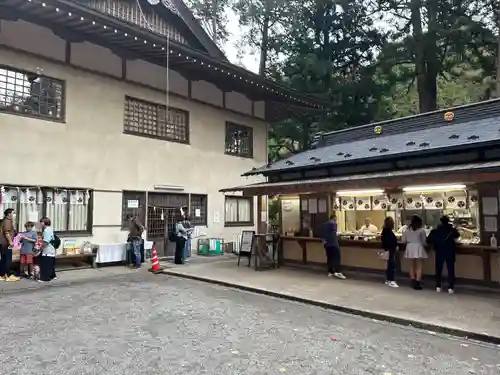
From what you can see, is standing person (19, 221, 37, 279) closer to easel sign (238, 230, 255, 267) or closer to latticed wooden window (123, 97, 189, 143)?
latticed wooden window (123, 97, 189, 143)

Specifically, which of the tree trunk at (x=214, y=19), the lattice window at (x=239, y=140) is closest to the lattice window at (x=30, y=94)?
the lattice window at (x=239, y=140)

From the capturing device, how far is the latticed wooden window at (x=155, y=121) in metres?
13.4

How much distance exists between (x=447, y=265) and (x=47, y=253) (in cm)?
902

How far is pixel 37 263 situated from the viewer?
1034 centimetres

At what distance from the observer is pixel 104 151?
12500 millimetres

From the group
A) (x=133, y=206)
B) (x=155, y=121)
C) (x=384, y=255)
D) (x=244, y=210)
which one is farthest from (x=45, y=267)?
(x=244, y=210)

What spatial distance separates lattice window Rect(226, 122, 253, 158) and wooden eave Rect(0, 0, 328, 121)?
57.4 inches

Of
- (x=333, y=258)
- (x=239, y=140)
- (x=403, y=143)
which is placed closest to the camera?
(x=333, y=258)

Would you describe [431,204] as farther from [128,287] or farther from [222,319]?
[128,287]

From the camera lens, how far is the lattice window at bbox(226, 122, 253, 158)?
16938 millimetres

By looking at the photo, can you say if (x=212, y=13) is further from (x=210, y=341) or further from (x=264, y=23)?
(x=210, y=341)

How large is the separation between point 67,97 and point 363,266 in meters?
9.48

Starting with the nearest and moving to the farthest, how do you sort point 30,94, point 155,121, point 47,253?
point 47,253 → point 30,94 → point 155,121

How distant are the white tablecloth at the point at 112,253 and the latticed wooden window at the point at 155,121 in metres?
3.67
